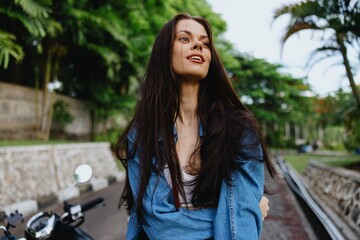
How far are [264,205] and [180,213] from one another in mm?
354

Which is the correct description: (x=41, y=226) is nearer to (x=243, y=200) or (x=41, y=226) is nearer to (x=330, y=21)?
(x=243, y=200)

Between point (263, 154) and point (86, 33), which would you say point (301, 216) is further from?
point (86, 33)

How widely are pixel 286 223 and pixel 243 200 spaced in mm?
4619

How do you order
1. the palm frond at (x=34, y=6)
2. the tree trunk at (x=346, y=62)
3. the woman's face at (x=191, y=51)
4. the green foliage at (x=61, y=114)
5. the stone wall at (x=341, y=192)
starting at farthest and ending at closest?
the green foliage at (x=61, y=114), the tree trunk at (x=346, y=62), the palm frond at (x=34, y=6), the stone wall at (x=341, y=192), the woman's face at (x=191, y=51)

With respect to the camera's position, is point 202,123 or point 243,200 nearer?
point 243,200

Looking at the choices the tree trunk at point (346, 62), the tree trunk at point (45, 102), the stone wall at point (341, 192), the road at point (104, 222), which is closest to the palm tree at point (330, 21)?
the tree trunk at point (346, 62)

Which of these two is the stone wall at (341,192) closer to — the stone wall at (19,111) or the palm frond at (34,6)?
the palm frond at (34,6)

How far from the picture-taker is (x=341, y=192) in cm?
585

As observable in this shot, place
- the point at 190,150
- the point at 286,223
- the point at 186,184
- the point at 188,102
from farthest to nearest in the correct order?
1. the point at 286,223
2. the point at 188,102
3. the point at 190,150
4. the point at 186,184

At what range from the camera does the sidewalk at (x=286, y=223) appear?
4537mm

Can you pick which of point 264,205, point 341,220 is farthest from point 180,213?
point 341,220

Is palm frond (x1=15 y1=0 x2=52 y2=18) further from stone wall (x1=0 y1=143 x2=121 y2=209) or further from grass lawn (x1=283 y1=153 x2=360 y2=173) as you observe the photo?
grass lawn (x1=283 y1=153 x2=360 y2=173)

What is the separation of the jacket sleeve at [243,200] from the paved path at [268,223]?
10.7 ft

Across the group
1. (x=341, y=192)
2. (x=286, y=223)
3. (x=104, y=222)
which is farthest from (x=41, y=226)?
(x=341, y=192)
